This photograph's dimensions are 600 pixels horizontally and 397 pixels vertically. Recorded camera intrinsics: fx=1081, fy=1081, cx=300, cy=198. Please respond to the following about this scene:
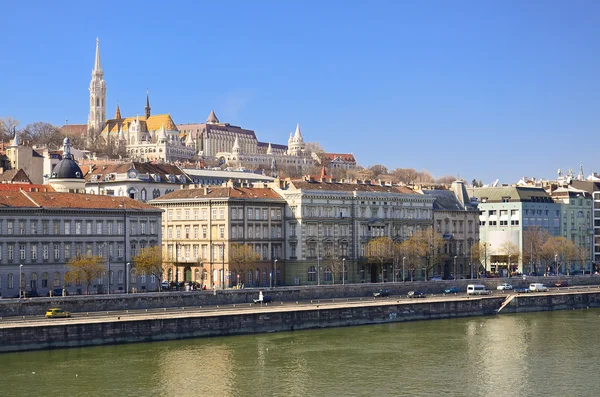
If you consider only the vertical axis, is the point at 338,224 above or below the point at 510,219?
below

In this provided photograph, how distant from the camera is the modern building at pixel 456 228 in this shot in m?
110

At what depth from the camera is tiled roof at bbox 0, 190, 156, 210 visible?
3019 inches

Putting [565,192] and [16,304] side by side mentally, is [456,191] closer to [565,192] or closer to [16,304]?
[565,192]

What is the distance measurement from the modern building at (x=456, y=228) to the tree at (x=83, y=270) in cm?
4097

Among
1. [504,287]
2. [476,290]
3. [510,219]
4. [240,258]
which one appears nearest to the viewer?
[476,290]

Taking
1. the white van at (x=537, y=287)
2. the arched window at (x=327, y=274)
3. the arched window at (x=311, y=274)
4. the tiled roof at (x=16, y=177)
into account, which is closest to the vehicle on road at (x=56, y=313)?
the arched window at (x=311, y=274)

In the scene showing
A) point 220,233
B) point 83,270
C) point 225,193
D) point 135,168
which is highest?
point 135,168

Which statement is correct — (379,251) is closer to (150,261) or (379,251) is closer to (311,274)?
(311,274)

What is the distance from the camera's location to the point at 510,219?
124 meters

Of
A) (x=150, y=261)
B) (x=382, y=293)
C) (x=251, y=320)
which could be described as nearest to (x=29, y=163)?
(x=150, y=261)

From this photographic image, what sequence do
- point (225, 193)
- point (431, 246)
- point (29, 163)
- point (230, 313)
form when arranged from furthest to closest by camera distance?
point (29, 163) < point (431, 246) < point (225, 193) < point (230, 313)

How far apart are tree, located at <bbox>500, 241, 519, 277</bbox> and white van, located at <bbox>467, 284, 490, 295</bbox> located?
28239mm

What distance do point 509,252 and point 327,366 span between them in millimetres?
67187

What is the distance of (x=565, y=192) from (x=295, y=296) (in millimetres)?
60828
